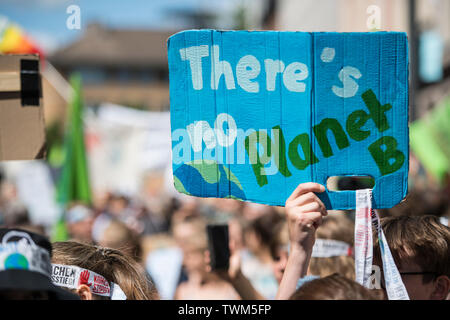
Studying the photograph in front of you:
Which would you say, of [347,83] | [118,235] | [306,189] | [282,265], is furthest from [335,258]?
[118,235]

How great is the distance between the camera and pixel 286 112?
5.64 ft

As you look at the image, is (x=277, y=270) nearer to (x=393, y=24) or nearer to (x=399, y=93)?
(x=399, y=93)

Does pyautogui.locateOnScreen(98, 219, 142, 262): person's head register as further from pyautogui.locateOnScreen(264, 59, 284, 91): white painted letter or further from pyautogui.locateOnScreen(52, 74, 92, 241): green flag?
pyautogui.locateOnScreen(264, 59, 284, 91): white painted letter

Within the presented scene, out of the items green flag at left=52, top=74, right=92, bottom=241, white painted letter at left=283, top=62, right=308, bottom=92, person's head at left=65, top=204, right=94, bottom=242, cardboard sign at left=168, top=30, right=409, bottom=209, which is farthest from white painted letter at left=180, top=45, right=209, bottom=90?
green flag at left=52, top=74, right=92, bottom=241

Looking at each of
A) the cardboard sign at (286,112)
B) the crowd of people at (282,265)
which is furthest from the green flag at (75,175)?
the cardboard sign at (286,112)

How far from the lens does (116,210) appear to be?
31.0 ft

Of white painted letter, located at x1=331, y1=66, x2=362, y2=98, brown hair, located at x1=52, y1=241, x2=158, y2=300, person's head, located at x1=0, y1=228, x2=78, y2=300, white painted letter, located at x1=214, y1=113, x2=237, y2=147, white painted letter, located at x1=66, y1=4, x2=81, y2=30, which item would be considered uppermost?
white painted letter, located at x1=66, y1=4, x2=81, y2=30

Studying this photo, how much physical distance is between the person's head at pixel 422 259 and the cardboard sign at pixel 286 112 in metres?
0.20

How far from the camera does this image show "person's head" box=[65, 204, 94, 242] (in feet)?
18.6

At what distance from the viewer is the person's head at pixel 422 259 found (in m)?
1.75

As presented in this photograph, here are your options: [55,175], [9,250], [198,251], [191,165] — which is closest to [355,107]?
[191,165]

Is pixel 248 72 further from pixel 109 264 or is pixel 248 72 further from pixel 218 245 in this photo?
pixel 218 245

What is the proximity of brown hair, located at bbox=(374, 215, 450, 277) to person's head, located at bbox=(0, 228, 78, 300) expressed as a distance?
1.02m

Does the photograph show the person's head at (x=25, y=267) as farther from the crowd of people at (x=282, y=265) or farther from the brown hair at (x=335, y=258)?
the brown hair at (x=335, y=258)
